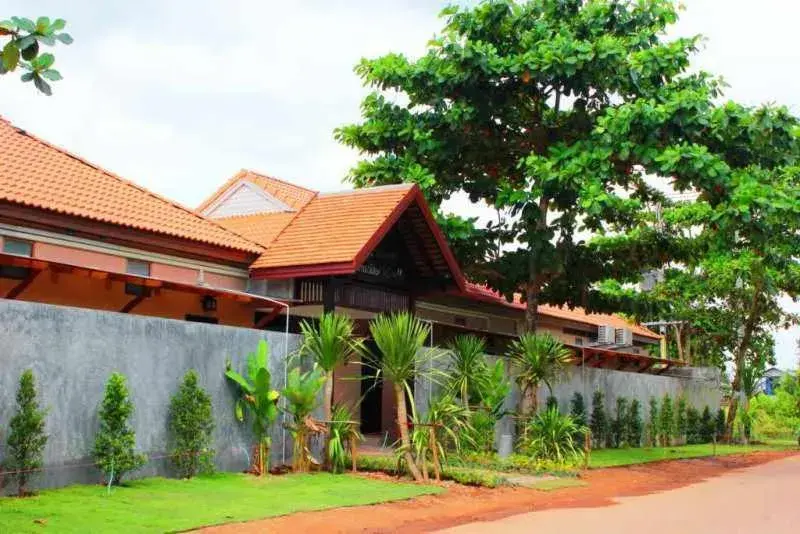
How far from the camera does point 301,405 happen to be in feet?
50.5

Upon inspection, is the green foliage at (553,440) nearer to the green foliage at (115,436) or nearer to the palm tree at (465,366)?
the palm tree at (465,366)

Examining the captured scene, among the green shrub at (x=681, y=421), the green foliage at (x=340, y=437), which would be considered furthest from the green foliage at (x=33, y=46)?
the green shrub at (x=681, y=421)

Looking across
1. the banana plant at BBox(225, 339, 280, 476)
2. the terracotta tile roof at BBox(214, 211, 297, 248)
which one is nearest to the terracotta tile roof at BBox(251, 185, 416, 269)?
the terracotta tile roof at BBox(214, 211, 297, 248)

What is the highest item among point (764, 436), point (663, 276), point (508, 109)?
point (508, 109)

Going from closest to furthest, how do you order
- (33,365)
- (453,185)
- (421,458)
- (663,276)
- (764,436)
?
1. (33,365)
2. (421,458)
3. (453,185)
4. (663,276)
5. (764,436)

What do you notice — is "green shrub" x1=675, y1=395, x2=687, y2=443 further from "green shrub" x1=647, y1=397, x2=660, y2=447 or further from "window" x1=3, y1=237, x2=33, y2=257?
"window" x1=3, y1=237, x2=33, y2=257

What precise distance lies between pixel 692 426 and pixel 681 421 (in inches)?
46.1

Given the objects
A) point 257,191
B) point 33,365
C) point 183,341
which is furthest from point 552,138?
point 33,365

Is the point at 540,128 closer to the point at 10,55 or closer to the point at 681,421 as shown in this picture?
the point at 681,421

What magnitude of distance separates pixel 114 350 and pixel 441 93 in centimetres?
1159

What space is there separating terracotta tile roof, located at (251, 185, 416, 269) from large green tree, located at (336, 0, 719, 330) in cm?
270

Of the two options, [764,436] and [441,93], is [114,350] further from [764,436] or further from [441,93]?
[764,436]

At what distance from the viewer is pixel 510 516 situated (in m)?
12.6

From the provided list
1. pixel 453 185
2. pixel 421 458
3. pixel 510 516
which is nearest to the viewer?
pixel 510 516
